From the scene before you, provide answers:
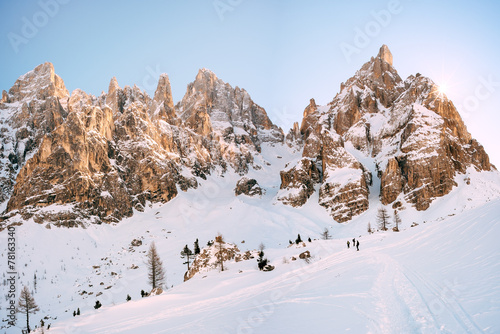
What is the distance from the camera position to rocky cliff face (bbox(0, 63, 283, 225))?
8156 cm

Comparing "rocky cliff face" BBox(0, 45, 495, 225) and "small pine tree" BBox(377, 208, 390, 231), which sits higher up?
"rocky cliff face" BBox(0, 45, 495, 225)

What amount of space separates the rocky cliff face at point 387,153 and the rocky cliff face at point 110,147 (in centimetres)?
5081

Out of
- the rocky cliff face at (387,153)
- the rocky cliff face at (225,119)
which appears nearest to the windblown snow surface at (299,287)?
the rocky cliff face at (387,153)

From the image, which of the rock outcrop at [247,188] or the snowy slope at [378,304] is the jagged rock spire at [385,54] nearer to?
the rock outcrop at [247,188]

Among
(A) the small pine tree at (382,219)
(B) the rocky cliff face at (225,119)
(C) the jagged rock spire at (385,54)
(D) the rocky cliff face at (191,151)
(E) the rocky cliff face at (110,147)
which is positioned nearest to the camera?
(A) the small pine tree at (382,219)

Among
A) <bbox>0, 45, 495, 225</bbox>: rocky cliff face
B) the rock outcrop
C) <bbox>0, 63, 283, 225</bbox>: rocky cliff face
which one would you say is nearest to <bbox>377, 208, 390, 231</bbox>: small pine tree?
<bbox>0, 45, 495, 225</bbox>: rocky cliff face

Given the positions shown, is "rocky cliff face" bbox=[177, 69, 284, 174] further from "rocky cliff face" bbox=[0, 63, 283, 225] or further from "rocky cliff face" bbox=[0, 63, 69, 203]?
"rocky cliff face" bbox=[0, 63, 69, 203]

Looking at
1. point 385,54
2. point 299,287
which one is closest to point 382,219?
point 299,287

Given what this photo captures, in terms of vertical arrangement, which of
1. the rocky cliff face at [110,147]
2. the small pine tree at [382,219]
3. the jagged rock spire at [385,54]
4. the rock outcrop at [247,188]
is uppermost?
the jagged rock spire at [385,54]

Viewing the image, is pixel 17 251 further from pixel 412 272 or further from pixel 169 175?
pixel 412 272

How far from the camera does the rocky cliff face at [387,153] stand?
83.8m

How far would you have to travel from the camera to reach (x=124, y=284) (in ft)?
137

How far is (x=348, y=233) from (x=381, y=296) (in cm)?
6762

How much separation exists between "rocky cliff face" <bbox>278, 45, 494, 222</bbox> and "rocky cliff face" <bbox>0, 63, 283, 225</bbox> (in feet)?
167
